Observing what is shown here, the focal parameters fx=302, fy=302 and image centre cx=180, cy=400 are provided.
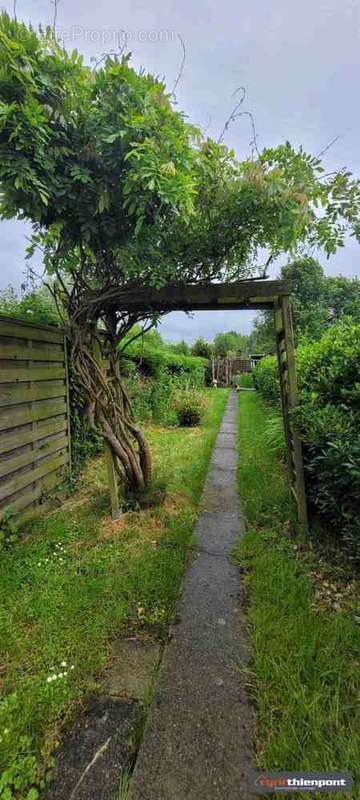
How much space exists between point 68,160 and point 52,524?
273 centimetres

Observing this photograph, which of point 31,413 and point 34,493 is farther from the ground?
point 31,413

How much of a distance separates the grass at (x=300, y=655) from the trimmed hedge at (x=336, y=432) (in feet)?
1.19

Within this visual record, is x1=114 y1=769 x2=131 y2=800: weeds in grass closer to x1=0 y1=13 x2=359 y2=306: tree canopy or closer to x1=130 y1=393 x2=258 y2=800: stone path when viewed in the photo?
x1=130 y1=393 x2=258 y2=800: stone path

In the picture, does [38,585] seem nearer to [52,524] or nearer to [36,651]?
[36,651]

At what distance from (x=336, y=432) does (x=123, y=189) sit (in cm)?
196

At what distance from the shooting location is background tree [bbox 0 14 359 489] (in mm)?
1559

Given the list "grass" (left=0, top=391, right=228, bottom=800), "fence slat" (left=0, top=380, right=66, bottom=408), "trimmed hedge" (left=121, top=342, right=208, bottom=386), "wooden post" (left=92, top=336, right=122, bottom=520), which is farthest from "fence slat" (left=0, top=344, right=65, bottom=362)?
"grass" (left=0, top=391, right=228, bottom=800)

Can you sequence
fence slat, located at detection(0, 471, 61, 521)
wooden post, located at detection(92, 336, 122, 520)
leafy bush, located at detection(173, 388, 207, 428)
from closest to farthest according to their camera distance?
fence slat, located at detection(0, 471, 61, 521), wooden post, located at detection(92, 336, 122, 520), leafy bush, located at detection(173, 388, 207, 428)

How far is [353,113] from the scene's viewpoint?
9.23 feet

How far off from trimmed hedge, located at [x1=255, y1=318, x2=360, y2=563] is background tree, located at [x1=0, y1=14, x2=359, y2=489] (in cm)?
89

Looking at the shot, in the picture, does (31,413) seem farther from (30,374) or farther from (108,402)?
(108,402)

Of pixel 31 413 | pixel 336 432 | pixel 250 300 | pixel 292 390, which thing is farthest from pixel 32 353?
pixel 336 432

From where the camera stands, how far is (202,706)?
1.31m

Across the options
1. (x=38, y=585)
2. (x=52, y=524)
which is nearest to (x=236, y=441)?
(x=52, y=524)
